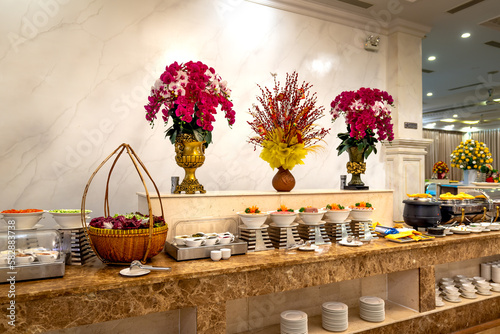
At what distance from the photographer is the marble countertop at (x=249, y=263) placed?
4.64 ft

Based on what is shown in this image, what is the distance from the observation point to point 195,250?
1.86 m

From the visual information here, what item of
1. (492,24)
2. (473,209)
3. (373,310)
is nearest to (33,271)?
(373,310)

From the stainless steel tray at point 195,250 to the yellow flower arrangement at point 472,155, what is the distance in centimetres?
592

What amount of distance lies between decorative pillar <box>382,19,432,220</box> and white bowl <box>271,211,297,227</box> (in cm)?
313

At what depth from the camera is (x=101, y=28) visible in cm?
327

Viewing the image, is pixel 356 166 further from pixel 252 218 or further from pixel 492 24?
pixel 492 24

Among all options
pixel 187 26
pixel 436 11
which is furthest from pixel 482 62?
pixel 187 26

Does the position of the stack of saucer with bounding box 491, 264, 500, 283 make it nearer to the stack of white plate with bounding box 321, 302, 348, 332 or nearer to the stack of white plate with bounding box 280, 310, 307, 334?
the stack of white plate with bounding box 321, 302, 348, 332

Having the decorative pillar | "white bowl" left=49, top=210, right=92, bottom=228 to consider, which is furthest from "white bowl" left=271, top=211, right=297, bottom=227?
the decorative pillar

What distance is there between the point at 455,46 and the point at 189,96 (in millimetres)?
5755

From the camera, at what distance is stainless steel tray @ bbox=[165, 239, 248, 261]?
1826 mm

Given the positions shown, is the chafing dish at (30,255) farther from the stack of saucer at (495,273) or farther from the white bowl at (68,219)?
the stack of saucer at (495,273)

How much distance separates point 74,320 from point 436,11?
5.31m

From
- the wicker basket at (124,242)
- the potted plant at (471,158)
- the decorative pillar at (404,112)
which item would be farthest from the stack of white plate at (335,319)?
the potted plant at (471,158)
